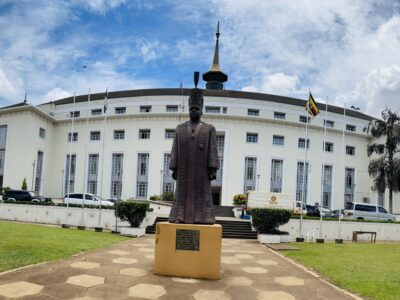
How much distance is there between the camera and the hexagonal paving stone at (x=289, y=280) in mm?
8433

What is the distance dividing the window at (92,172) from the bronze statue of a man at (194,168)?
40.6 meters

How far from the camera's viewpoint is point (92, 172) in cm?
4812

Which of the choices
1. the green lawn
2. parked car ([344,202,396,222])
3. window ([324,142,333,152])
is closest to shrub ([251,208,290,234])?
the green lawn

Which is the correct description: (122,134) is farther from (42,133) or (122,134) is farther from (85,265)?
(85,265)

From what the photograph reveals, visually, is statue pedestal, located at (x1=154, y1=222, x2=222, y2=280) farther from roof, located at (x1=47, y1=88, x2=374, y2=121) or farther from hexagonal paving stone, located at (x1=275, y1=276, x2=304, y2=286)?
roof, located at (x1=47, y1=88, x2=374, y2=121)

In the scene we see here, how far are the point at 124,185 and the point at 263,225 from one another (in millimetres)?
29067

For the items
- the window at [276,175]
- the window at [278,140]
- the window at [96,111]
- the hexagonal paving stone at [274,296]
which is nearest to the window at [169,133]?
the window at [96,111]

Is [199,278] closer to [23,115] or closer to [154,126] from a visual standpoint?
[154,126]

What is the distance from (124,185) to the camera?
4625 centimetres

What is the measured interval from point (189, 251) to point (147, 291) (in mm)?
1609

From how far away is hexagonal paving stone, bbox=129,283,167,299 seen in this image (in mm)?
6688

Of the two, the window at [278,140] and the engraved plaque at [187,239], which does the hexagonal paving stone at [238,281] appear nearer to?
the engraved plaque at [187,239]

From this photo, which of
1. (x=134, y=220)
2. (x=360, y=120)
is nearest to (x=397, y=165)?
(x=360, y=120)

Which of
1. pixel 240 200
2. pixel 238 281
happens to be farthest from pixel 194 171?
pixel 240 200
